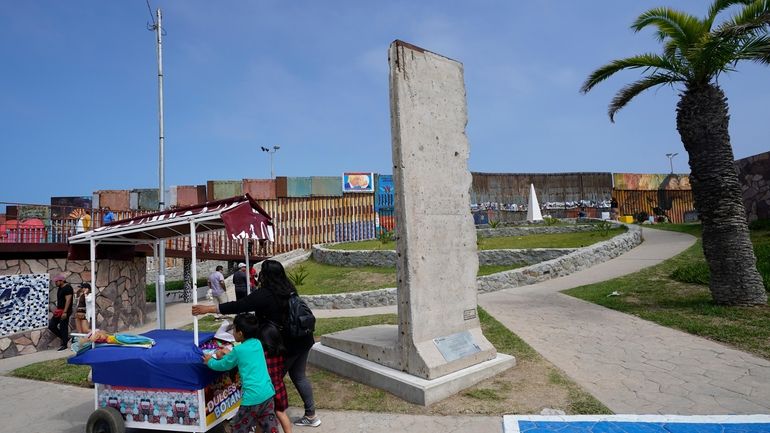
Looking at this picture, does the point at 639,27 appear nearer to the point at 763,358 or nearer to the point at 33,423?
the point at 763,358

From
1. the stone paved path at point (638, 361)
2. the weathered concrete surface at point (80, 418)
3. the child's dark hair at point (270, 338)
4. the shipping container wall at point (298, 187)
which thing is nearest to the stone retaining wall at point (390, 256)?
the stone paved path at point (638, 361)

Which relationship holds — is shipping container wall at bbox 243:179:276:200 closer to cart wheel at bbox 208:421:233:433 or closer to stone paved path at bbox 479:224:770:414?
stone paved path at bbox 479:224:770:414

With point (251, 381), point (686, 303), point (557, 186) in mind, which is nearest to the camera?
point (251, 381)

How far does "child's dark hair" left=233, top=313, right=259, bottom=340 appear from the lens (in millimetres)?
3904

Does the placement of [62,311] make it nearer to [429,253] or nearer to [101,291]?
[101,291]

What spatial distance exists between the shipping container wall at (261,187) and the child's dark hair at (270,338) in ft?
85.4

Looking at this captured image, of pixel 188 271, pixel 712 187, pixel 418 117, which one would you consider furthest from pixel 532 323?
pixel 188 271

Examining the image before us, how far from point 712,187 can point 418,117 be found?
260 inches

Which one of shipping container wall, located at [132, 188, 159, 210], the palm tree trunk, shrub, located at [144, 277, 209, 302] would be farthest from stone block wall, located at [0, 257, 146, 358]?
shipping container wall, located at [132, 188, 159, 210]

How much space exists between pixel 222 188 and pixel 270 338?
28.0m

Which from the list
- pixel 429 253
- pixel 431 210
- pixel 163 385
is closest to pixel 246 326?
pixel 163 385

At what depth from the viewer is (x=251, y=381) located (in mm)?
3775

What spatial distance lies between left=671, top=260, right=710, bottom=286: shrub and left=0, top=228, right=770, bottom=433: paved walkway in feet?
10.3

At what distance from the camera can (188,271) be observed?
21016mm
